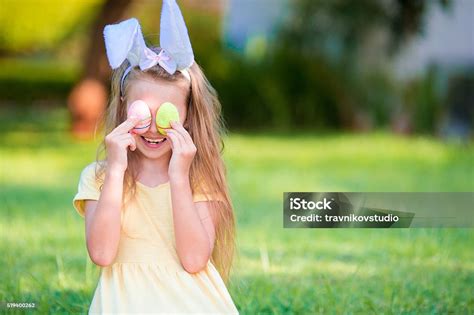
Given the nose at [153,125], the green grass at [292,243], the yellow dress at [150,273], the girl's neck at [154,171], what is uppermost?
the nose at [153,125]

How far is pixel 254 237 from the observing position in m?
4.03

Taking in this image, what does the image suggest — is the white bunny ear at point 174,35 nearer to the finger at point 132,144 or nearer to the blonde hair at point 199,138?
the blonde hair at point 199,138

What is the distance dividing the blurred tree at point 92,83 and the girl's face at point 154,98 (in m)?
5.79

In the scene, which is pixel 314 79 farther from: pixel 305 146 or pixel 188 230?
pixel 188 230

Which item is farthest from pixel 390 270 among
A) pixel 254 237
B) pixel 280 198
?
pixel 280 198

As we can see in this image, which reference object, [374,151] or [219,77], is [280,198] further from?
[219,77]

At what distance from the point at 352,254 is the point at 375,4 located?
5.45 meters

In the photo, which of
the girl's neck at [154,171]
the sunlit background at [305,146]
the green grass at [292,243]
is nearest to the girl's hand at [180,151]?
the girl's neck at [154,171]

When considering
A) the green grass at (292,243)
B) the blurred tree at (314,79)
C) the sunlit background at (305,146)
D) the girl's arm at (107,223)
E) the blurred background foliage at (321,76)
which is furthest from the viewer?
the blurred tree at (314,79)

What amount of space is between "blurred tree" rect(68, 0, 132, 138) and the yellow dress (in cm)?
585

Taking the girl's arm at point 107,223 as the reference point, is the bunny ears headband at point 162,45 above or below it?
above

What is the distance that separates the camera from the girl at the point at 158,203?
6.11 feet

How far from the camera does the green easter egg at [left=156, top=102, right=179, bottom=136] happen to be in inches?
75.4

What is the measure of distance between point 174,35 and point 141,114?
0.20 meters
